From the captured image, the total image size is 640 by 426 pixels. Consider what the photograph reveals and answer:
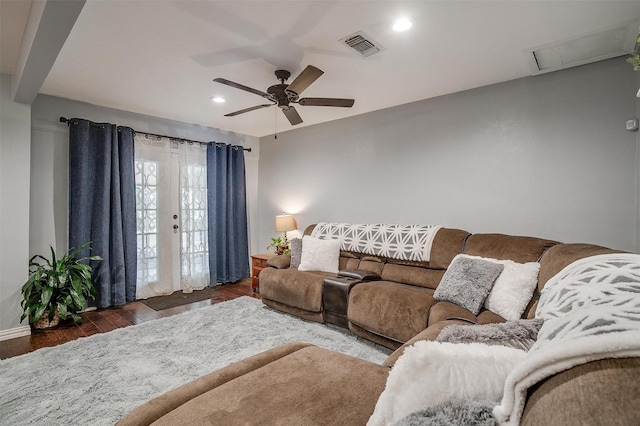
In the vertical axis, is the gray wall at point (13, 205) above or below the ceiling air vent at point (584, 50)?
below

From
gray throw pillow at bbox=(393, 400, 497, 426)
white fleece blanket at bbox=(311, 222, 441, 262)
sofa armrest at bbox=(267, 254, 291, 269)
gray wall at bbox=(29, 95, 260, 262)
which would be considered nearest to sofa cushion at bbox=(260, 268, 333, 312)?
sofa armrest at bbox=(267, 254, 291, 269)

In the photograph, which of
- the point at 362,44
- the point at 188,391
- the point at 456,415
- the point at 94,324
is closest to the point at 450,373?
the point at 456,415

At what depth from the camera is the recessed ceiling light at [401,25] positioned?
211cm

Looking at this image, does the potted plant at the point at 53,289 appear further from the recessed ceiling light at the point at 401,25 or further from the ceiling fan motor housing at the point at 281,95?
the recessed ceiling light at the point at 401,25

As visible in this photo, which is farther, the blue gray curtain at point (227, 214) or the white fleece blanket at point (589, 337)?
the blue gray curtain at point (227, 214)

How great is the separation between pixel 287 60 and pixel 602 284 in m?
2.65

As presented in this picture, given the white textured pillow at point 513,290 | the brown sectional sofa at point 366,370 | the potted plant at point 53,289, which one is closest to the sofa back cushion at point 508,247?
the brown sectional sofa at point 366,370

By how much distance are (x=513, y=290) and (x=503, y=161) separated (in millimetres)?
1493

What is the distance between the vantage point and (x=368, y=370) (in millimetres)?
1360

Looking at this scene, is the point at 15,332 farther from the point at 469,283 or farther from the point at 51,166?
the point at 469,283

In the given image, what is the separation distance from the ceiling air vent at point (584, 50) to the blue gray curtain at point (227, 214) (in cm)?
419

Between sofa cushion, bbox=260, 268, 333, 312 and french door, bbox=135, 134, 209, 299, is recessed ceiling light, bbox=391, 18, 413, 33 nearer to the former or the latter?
sofa cushion, bbox=260, 268, 333, 312

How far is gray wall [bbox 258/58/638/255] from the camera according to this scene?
2.61 metres

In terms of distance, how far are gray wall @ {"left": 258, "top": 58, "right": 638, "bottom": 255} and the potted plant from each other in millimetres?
3091
